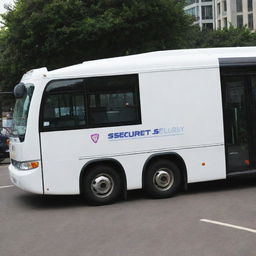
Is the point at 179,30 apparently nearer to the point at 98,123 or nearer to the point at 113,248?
the point at 98,123

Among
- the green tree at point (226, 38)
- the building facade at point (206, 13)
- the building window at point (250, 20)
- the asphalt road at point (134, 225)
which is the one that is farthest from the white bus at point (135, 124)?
the building facade at point (206, 13)

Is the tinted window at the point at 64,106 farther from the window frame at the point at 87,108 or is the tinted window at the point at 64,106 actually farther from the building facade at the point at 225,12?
the building facade at the point at 225,12

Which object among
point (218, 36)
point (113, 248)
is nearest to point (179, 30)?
point (113, 248)

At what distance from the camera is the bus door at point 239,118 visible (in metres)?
9.76

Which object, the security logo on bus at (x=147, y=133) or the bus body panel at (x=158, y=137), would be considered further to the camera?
the security logo on bus at (x=147, y=133)

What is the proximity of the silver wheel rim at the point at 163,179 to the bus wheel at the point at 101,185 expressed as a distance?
76 cm

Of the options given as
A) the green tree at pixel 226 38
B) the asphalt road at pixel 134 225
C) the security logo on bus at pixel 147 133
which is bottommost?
the asphalt road at pixel 134 225

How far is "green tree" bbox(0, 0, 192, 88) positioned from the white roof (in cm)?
1371

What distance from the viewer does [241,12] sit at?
7294 centimetres

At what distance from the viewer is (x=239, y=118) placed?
387 inches

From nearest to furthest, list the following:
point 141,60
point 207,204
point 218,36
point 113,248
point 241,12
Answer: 1. point 113,248
2. point 207,204
3. point 141,60
4. point 218,36
5. point 241,12

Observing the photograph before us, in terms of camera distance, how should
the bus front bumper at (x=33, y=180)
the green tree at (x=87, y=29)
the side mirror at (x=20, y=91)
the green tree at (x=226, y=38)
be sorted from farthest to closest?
the green tree at (x=226, y=38), the green tree at (x=87, y=29), the side mirror at (x=20, y=91), the bus front bumper at (x=33, y=180)

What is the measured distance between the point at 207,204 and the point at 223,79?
2638 mm

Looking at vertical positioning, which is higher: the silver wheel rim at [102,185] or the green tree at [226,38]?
the green tree at [226,38]
